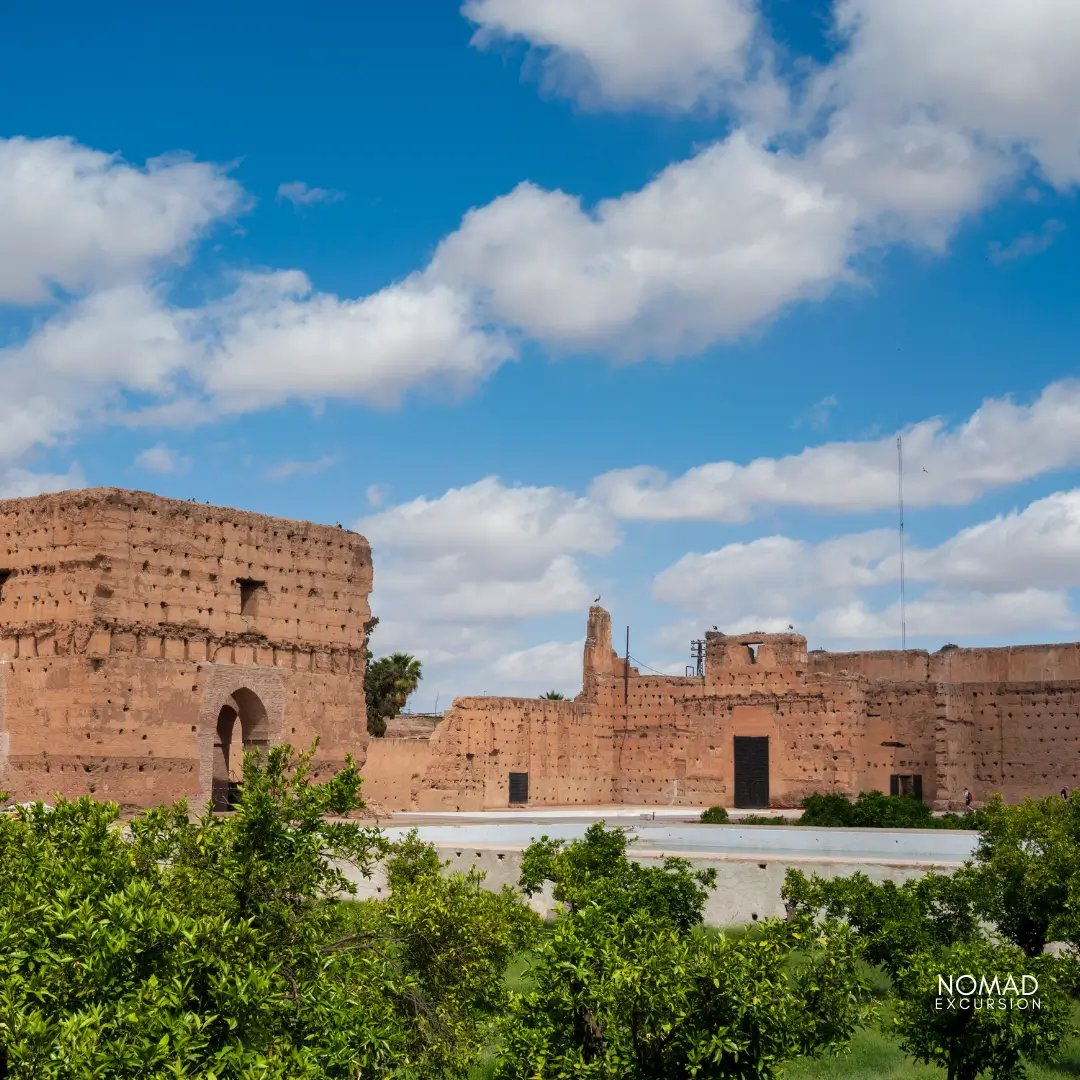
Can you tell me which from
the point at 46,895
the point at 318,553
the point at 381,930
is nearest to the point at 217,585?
the point at 318,553

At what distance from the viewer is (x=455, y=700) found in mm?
34312

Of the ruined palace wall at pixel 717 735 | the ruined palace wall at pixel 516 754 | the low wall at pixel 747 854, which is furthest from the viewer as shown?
the ruined palace wall at pixel 717 735

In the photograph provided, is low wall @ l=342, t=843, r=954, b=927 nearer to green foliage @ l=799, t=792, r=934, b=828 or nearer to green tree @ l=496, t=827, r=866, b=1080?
green foliage @ l=799, t=792, r=934, b=828

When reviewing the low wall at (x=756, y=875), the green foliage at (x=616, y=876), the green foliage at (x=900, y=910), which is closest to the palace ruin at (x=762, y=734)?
the low wall at (x=756, y=875)

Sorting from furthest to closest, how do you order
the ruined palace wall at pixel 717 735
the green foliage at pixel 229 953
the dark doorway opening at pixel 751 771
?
the dark doorway opening at pixel 751 771 → the ruined palace wall at pixel 717 735 → the green foliage at pixel 229 953

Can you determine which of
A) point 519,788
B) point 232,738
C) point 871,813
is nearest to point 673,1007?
point 871,813

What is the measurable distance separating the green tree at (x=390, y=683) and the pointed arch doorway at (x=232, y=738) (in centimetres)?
1509

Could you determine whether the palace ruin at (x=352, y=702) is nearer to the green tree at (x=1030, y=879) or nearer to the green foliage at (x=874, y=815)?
the green foliage at (x=874, y=815)

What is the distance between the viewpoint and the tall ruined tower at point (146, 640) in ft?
78.5

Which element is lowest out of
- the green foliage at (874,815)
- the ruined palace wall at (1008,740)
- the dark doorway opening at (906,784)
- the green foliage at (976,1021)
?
the green foliage at (976,1021)

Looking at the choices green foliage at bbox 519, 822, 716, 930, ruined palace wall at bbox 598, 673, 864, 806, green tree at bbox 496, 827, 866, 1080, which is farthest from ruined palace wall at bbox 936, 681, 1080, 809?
green tree at bbox 496, 827, 866, 1080

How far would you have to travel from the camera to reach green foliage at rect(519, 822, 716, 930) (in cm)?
1634

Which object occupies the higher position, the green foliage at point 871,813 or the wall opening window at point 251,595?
the wall opening window at point 251,595

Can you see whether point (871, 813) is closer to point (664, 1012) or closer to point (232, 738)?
point (232, 738)
